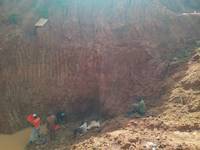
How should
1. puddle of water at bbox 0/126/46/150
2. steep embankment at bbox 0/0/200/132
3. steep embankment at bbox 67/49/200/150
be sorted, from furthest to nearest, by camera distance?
steep embankment at bbox 0/0/200/132 < puddle of water at bbox 0/126/46/150 < steep embankment at bbox 67/49/200/150

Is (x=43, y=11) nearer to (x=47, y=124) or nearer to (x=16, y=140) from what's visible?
(x=47, y=124)

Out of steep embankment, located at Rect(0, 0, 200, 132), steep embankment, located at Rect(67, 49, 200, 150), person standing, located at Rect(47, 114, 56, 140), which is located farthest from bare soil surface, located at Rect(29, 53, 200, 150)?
steep embankment, located at Rect(0, 0, 200, 132)

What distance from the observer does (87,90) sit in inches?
495

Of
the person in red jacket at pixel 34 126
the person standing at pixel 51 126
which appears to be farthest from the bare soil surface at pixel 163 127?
the person in red jacket at pixel 34 126

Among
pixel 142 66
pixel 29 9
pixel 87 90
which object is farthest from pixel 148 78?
pixel 29 9

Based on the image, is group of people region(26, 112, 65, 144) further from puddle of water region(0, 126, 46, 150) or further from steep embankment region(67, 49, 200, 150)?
steep embankment region(67, 49, 200, 150)

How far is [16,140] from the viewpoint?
1164 cm

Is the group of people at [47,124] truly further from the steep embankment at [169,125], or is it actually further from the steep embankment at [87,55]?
the steep embankment at [169,125]

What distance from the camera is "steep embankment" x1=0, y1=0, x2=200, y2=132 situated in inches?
480

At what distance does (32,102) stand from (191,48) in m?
6.78

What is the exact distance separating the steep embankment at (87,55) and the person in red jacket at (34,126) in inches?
21.5

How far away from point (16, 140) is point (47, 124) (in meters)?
1.35

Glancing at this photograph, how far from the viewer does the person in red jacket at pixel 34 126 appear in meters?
11.3

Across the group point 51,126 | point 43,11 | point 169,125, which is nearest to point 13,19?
point 43,11
